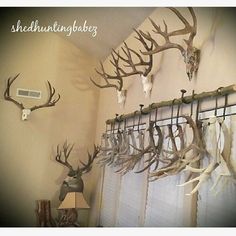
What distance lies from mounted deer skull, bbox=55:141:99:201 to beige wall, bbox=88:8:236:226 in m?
0.06

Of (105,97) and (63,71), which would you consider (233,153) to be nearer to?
(105,97)

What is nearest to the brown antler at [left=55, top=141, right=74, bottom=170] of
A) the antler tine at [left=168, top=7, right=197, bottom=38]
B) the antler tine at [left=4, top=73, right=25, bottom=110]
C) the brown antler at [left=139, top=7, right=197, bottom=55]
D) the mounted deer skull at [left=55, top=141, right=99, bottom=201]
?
the mounted deer skull at [left=55, top=141, right=99, bottom=201]

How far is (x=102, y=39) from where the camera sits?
1.25 meters

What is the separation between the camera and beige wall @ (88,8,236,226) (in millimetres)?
1024

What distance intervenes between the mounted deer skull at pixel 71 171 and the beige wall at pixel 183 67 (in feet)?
0.20

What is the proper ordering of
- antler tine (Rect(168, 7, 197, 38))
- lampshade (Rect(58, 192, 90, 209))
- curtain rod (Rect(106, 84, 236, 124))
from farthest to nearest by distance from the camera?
lampshade (Rect(58, 192, 90, 209)), antler tine (Rect(168, 7, 197, 38)), curtain rod (Rect(106, 84, 236, 124))

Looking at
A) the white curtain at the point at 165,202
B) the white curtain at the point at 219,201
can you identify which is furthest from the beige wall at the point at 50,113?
the white curtain at the point at 219,201

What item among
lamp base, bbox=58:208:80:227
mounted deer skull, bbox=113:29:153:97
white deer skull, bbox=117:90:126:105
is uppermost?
mounted deer skull, bbox=113:29:153:97

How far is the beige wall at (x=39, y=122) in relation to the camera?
122 cm

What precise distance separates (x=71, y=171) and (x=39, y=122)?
0.24 metres

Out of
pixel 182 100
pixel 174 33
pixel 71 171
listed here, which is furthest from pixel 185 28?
pixel 71 171

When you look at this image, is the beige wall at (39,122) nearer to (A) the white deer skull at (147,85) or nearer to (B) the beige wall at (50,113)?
(B) the beige wall at (50,113)

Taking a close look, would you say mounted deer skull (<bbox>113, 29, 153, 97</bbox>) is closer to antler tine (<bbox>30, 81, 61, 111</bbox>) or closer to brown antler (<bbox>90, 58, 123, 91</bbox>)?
brown antler (<bbox>90, 58, 123, 91</bbox>)
